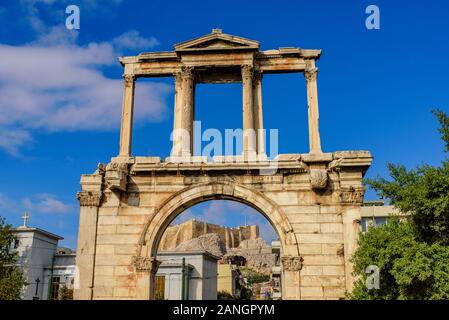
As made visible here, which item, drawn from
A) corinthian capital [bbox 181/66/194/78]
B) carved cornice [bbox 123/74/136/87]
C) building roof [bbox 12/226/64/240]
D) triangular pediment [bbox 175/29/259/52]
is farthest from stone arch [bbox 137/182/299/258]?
building roof [bbox 12/226/64/240]

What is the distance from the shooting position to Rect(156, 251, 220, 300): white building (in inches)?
1273

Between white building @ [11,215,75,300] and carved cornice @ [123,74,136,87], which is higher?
carved cornice @ [123,74,136,87]

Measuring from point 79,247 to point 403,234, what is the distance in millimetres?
9210

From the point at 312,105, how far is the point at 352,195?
3204 mm

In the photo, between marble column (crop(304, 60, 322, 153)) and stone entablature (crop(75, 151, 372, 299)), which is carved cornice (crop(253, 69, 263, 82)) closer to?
marble column (crop(304, 60, 322, 153))

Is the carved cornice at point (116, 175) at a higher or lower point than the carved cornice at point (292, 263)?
higher

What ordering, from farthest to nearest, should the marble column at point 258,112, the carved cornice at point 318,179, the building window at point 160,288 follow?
the building window at point 160,288 < the marble column at point 258,112 < the carved cornice at point 318,179

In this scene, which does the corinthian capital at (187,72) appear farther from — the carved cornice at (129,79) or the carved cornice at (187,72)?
the carved cornice at (129,79)

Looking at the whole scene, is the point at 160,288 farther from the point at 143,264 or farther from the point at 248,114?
the point at 248,114

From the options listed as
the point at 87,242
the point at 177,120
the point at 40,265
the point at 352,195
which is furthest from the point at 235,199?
the point at 40,265

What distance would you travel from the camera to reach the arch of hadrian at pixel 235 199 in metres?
14.4

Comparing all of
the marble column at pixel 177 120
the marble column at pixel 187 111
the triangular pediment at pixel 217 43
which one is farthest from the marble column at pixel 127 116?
the triangular pediment at pixel 217 43

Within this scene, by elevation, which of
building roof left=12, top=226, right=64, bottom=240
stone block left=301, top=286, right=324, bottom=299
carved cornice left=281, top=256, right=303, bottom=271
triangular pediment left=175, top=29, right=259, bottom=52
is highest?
triangular pediment left=175, top=29, right=259, bottom=52

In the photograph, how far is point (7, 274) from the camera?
26.4 m
